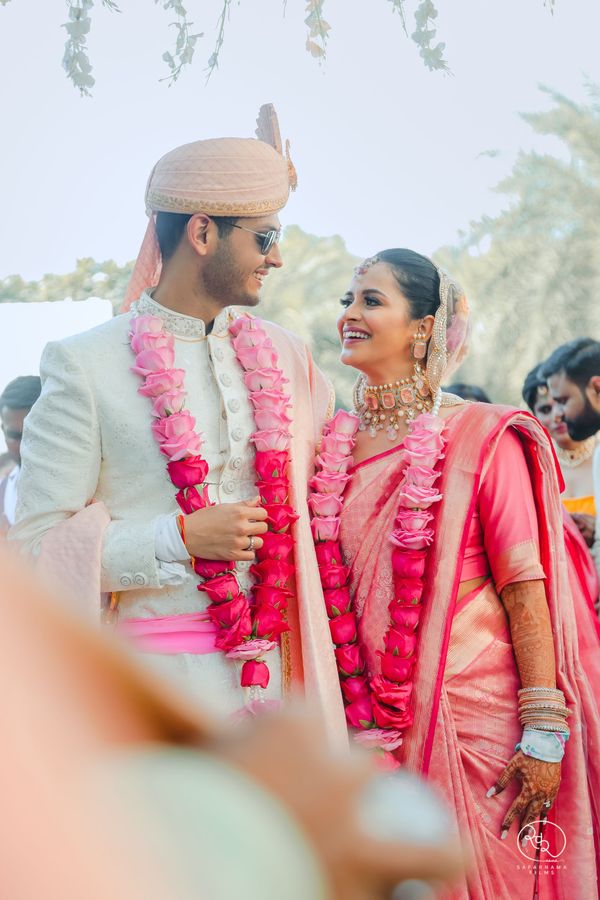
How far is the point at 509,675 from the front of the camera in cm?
242

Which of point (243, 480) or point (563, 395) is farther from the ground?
point (243, 480)

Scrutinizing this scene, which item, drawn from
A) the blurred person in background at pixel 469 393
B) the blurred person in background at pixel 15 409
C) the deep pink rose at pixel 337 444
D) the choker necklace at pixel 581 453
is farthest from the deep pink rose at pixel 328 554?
the blurred person in background at pixel 469 393

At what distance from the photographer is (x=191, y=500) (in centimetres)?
213

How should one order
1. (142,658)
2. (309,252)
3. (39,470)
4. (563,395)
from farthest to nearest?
(309,252), (563,395), (39,470), (142,658)

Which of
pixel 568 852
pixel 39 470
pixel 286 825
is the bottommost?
pixel 568 852

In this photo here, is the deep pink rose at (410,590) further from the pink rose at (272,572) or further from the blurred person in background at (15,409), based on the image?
the blurred person in background at (15,409)

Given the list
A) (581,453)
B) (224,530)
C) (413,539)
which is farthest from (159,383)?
(581,453)

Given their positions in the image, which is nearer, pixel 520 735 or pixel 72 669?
pixel 72 669

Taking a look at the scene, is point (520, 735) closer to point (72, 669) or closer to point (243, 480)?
point (243, 480)

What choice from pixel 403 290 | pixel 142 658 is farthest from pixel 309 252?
pixel 142 658

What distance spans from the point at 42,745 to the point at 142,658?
10cm

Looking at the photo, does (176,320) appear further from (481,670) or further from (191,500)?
(481,670)

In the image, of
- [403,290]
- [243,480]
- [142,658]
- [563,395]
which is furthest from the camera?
[563,395]

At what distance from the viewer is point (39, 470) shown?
2119 mm
